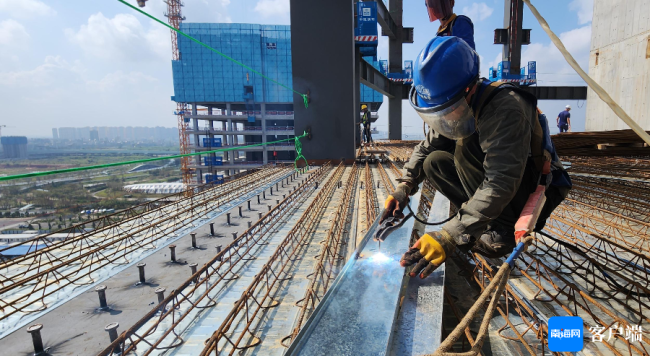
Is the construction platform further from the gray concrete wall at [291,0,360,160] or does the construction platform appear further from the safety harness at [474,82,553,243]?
the gray concrete wall at [291,0,360,160]

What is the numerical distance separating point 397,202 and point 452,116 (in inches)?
34.9

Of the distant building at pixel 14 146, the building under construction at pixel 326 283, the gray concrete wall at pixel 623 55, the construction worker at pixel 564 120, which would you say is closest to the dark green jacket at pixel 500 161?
the building under construction at pixel 326 283

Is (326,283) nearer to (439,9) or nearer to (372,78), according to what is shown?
(439,9)

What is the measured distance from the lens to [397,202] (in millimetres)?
2344

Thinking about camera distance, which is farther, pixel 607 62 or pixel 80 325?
pixel 607 62

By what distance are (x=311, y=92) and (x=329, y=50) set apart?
153 cm

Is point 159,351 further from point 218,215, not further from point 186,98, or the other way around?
point 186,98

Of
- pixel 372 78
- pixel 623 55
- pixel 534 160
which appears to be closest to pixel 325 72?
pixel 372 78

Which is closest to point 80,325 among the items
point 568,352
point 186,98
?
point 568,352

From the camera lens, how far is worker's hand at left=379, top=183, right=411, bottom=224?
7.65 feet

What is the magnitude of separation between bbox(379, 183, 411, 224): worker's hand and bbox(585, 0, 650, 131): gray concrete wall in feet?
41.2

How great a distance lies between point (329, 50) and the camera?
Answer: 34.9 ft

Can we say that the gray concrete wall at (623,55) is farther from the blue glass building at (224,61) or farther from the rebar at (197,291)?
the blue glass building at (224,61)

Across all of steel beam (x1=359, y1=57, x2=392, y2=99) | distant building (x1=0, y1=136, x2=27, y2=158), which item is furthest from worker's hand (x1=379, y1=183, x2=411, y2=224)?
steel beam (x1=359, y1=57, x2=392, y2=99)
